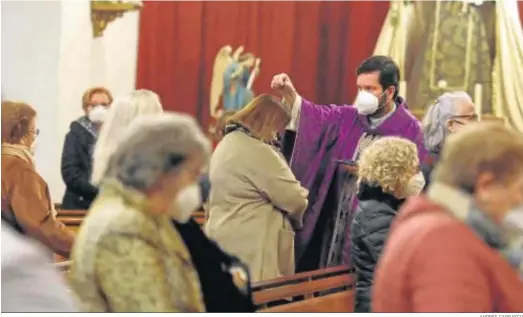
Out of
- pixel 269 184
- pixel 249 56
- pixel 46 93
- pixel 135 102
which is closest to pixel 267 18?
pixel 249 56

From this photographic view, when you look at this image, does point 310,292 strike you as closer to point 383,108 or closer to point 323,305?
point 323,305

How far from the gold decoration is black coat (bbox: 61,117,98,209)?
→ 61 cm

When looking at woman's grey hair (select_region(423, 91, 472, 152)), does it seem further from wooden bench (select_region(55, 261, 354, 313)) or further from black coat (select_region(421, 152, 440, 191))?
wooden bench (select_region(55, 261, 354, 313))

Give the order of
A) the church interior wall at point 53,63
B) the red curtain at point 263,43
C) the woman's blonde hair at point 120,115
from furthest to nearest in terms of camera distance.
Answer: the red curtain at point 263,43
the church interior wall at point 53,63
the woman's blonde hair at point 120,115

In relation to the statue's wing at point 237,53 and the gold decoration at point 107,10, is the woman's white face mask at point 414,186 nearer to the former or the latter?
the gold decoration at point 107,10

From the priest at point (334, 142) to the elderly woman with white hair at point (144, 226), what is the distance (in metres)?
1.17

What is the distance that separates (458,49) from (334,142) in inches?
48.8

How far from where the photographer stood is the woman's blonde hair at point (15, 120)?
239 cm

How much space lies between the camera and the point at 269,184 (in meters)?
2.77

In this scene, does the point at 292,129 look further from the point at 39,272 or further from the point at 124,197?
the point at 39,272

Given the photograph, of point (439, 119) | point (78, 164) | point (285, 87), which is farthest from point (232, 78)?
point (439, 119)

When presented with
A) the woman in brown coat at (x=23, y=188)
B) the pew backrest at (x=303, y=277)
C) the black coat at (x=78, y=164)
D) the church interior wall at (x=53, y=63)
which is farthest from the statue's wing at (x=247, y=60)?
the woman in brown coat at (x=23, y=188)

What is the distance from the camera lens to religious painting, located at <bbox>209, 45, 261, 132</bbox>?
428 centimetres
